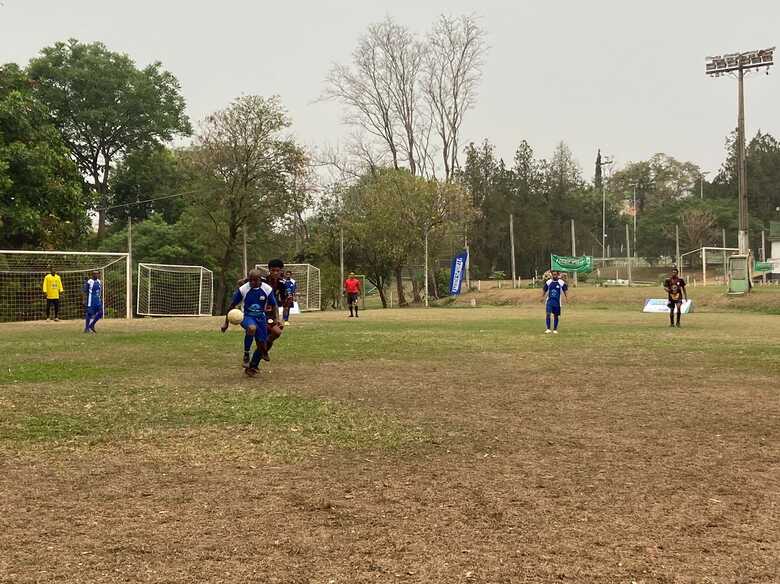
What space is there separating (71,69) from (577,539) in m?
56.0

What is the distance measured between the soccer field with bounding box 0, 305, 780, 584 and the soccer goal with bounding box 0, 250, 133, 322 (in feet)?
66.2

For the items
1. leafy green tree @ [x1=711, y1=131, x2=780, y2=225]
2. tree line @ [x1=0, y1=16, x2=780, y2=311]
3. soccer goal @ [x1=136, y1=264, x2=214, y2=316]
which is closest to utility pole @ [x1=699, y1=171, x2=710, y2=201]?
leafy green tree @ [x1=711, y1=131, x2=780, y2=225]

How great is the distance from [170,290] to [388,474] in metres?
33.1

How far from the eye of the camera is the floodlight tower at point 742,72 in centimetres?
3991

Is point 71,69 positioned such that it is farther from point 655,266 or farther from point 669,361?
point 655,266

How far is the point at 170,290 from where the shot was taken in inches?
1455

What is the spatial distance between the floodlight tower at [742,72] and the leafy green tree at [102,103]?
39.3m

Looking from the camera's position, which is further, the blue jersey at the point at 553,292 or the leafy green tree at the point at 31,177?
the leafy green tree at the point at 31,177

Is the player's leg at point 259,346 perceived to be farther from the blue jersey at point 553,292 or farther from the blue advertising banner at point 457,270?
the blue advertising banner at point 457,270

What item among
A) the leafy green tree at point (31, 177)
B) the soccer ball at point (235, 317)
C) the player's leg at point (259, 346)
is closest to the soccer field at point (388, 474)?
the player's leg at point (259, 346)

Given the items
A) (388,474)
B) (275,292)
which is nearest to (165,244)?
(275,292)

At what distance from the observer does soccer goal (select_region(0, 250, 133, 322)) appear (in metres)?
30.6

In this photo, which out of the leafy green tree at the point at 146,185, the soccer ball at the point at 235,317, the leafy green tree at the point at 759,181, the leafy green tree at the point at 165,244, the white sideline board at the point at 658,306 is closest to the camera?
the soccer ball at the point at 235,317

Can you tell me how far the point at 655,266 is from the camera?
77.7m
